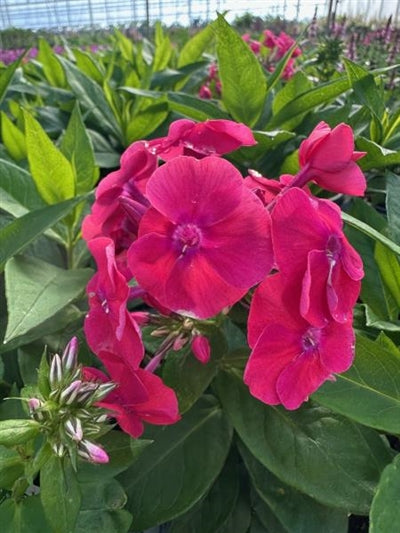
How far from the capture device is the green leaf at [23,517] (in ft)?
2.08

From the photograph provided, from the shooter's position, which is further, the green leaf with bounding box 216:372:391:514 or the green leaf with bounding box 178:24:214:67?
the green leaf with bounding box 178:24:214:67

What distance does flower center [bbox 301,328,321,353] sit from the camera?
22.0 inches

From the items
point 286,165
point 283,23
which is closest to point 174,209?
point 286,165

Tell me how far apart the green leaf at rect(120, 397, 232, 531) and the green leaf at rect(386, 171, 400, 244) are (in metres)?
0.33

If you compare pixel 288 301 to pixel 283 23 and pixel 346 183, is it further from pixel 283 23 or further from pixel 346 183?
pixel 283 23

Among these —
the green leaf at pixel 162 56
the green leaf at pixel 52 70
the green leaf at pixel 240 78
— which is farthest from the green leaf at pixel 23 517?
the green leaf at pixel 162 56

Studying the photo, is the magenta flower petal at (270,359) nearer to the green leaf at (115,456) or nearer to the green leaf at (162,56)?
the green leaf at (115,456)

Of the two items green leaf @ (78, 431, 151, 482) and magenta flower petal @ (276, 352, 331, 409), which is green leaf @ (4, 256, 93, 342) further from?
magenta flower petal @ (276, 352, 331, 409)

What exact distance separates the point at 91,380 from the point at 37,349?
0.29 metres

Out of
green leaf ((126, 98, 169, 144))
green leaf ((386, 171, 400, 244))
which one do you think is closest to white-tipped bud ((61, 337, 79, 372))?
green leaf ((386, 171, 400, 244))

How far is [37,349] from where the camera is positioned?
0.86m

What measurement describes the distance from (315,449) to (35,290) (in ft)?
1.27

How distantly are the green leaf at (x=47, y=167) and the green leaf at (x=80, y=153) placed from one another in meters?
0.03

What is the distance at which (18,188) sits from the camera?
0.99 m
